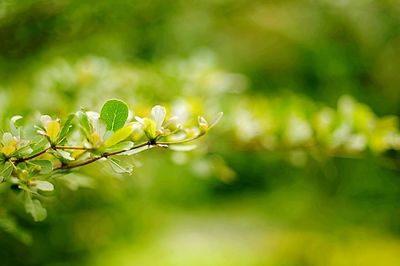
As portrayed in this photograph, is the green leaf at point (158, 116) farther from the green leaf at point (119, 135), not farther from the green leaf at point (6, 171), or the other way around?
the green leaf at point (6, 171)

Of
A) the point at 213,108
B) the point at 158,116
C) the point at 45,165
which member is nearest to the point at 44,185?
the point at 45,165

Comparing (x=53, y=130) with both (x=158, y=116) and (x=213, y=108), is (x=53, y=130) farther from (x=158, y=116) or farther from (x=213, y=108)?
(x=213, y=108)

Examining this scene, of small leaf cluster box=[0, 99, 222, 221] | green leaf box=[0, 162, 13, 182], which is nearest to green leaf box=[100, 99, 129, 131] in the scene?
small leaf cluster box=[0, 99, 222, 221]

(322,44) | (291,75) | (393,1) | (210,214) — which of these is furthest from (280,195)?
(393,1)

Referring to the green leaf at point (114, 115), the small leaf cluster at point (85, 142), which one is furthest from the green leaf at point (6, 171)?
the green leaf at point (114, 115)

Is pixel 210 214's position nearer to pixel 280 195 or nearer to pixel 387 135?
pixel 280 195

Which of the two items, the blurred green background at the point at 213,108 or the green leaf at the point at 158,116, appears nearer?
the green leaf at the point at 158,116
